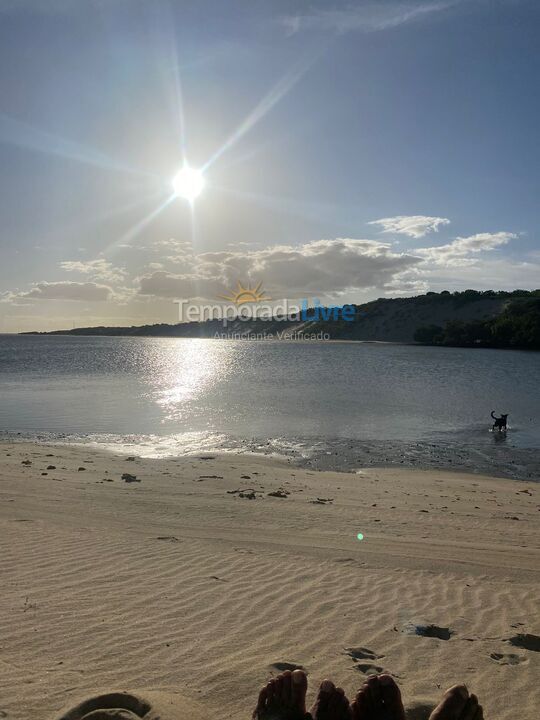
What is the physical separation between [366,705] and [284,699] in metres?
0.59

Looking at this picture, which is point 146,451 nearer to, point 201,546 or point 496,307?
point 201,546

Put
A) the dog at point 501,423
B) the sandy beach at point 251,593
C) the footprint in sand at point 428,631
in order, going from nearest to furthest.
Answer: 1. the sandy beach at point 251,593
2. the footprint in sand at point 428,631
3. the dog at point 501,423

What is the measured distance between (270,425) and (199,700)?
74.7 ft

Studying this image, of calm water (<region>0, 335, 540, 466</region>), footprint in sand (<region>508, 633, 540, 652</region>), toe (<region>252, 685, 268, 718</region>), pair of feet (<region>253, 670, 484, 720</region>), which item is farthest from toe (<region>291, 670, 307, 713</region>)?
calm water (<region>0, 335, 540, 466</region>)

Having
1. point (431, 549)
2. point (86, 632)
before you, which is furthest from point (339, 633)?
point (431, 549)

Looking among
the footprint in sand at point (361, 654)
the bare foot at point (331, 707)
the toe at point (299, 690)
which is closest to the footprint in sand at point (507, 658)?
the footprint in sand at point (361, 654)

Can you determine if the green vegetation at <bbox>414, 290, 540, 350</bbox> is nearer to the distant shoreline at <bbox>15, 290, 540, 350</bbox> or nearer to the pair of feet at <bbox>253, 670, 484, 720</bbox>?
the distant shoreline at <bbox>15, 290, 540, 350</bbox>

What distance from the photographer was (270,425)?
27.0 meters

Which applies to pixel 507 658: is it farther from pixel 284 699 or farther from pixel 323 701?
pixel 284 699

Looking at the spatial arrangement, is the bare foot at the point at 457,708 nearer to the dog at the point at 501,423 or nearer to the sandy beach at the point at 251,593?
the sandy beach at the point at 251,593

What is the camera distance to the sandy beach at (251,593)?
4.67 m

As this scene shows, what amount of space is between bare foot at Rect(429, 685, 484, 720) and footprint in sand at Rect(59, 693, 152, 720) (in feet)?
6.88

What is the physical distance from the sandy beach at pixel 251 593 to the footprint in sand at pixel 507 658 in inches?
0.8

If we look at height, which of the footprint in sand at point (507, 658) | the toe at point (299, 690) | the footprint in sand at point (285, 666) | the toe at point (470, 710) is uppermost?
the toe at point (299, 690)
